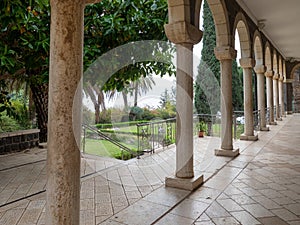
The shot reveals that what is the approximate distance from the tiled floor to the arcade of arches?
39 centimetres

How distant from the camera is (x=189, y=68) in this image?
3217 millimetres

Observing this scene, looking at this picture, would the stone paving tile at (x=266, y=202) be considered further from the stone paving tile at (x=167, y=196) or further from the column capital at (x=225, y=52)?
the column capital at (x=225, y=52)

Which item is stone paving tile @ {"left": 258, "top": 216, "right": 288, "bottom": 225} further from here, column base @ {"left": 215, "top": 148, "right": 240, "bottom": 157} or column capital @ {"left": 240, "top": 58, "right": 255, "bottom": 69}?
column capital @ {"left": 240, "top": 58, "right": 255, "bottom": 69}

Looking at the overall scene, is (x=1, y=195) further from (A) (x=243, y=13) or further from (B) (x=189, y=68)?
(A) (x=243, y=13)

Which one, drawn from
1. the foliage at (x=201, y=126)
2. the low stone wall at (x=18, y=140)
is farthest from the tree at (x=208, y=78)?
the low stone wall at (x=18, y=140)

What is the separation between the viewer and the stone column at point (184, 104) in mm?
3172

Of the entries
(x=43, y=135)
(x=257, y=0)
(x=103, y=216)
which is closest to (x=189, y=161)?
(x=103, y=216)

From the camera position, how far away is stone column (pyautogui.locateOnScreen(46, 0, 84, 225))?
5.60 ft

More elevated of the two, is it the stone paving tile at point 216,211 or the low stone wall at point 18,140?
the low stone wall at point 18,140

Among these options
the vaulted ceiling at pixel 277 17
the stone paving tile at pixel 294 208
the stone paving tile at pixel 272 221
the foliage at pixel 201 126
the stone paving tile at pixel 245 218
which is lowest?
the stone paving tile at pixel 272 221

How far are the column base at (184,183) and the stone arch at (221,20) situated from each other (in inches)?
110

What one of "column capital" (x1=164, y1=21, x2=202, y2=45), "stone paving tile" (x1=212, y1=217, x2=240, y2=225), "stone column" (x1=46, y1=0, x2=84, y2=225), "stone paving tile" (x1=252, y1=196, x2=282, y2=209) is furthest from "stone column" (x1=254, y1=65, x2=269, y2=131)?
"stone column" (x1=46, y1=0, x2=84, y2=225)

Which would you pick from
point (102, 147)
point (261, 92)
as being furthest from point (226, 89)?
point (102, 147)

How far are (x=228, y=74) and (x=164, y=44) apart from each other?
1643mm
